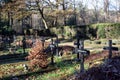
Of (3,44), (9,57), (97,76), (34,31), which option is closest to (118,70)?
(97,76)

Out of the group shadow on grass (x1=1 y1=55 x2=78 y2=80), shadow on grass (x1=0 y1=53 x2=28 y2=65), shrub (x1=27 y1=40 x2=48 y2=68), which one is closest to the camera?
shadow on grass (x1=1 y1=55 x2=78 y2=80)

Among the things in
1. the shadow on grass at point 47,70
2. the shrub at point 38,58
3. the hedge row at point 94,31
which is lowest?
the hedge row at point 94,31

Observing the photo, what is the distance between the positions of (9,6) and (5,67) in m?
31.2

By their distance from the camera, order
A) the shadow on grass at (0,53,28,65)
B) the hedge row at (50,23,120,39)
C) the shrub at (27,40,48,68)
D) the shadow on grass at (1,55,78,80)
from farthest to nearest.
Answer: the hedge row at (50,23,120,39)
the shadow on grass at (0,53,28,65)
the shrub at (27,40,48,68)
the shadow on grass at (1,55,78,80)

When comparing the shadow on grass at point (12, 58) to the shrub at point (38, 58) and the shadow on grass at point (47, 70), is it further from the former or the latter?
the shadow on grass at point (47, 70)

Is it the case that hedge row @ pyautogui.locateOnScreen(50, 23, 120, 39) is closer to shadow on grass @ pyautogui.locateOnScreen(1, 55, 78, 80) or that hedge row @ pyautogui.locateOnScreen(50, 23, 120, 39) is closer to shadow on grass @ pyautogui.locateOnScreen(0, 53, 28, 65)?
shadow on grass @ pyautogui.locateOnScreen(0, 53, 28, 65)

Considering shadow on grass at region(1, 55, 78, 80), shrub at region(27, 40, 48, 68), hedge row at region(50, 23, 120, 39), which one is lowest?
hedge row at region(50, 23, 120, 39)

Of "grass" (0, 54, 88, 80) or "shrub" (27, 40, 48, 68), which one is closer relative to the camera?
"grass" (0, 54, 88, 80)

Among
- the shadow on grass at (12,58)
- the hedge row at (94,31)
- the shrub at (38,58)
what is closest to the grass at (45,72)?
the shrub at (38,58)

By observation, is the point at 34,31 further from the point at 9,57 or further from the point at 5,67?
the point at 5,67

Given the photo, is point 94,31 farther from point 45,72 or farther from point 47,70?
point 45,72

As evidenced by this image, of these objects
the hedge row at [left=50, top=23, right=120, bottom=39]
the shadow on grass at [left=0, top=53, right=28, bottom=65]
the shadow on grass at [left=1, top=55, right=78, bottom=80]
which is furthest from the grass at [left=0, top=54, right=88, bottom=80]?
the hedge row at [left=50, top=23, right=120, bottom=39]

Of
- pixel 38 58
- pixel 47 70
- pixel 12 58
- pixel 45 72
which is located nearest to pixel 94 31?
pixel 12 58

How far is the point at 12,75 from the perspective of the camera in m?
14.6
